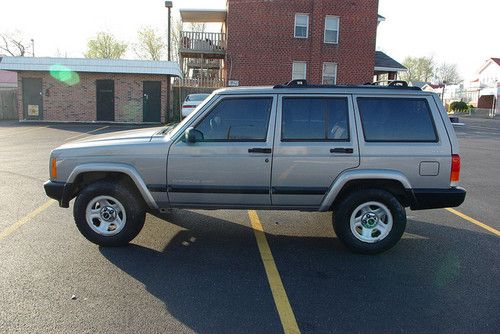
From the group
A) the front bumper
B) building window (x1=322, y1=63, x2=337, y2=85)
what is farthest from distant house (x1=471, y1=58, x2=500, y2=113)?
the front bumper

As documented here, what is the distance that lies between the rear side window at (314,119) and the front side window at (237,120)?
9.5 inches

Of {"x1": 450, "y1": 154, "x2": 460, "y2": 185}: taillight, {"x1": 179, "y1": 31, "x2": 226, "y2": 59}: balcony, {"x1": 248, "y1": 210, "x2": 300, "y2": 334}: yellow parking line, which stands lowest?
{"x1": 248, "y1": 210, "x2": 300, "y2": 334}: yellow parking line

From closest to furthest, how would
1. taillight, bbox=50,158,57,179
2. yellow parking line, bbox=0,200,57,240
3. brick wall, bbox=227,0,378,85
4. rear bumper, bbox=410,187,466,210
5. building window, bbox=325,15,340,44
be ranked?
rear bumper, bbox=410,187,466,210 → taillight, bbox=50,158,57,179 → yellow parking line, bbox=0,200,57,240 → brick wall, bbox=227,0,378,85 → building window, bbox=325,15,340,44

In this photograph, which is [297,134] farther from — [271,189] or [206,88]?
[206,88]

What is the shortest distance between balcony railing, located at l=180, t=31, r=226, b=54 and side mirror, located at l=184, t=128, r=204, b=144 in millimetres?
22674

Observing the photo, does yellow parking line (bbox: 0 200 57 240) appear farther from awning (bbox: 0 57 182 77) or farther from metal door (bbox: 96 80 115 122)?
metal door (bbox: 96 80 115 122)

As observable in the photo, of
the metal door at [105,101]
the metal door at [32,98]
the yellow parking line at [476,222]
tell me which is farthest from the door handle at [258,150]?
the metal door at [32,98]

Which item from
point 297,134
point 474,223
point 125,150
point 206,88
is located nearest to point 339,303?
point 297,134

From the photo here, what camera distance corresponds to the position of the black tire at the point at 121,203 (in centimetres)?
486

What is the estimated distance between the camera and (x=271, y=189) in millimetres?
4812

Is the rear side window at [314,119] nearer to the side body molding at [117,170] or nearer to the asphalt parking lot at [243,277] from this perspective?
the asphalt parking lot at [243,277]

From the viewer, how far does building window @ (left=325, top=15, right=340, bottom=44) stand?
88.5 ft

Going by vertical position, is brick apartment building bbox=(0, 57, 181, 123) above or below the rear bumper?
above

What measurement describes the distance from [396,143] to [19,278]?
166 inches
